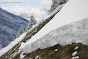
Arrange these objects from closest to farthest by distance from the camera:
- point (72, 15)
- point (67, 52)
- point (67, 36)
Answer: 1. point (67, 52)
2. point (67, 36)
3. point (72, 15)

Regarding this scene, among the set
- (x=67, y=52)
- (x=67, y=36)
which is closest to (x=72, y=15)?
(x=67, y=36)

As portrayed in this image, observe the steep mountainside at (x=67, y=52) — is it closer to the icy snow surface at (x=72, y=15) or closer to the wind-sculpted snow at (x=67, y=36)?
the wind-sculpted snow at (x=67, y=36)

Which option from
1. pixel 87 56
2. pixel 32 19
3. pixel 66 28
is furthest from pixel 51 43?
pixel 32 19

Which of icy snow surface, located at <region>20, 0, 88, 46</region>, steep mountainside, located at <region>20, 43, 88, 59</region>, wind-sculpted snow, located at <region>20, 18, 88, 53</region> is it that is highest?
icy snow surface, located at <region>20, 0, 88, 46</region>

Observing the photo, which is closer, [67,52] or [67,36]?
[67,52]

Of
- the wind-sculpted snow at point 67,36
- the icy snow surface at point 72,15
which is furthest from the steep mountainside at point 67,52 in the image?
the icy snow surface at point 72,15

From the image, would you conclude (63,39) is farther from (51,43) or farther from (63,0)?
(63,0)

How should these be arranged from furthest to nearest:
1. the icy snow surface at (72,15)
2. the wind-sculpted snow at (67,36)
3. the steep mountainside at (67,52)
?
the icy snow surface at (72,15)
the wind-sculpted snow at (67,36)
the steep mountainside at (67,52)

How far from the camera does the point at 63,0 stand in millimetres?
44250

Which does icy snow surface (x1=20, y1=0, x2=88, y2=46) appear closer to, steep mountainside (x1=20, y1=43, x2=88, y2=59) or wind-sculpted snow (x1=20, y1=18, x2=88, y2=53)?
wind-sculpted snow (x1=20, y1=18, x2=88, y2=53)

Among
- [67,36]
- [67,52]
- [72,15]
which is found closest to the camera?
[67,52]

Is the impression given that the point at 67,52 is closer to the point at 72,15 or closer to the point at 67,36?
the point at 67,36

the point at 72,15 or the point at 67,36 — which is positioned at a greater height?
the point at 72,15

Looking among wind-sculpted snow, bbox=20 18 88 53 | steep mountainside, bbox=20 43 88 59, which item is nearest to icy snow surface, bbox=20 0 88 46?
wind-sculpted snow, bbox=20 18 88 53
